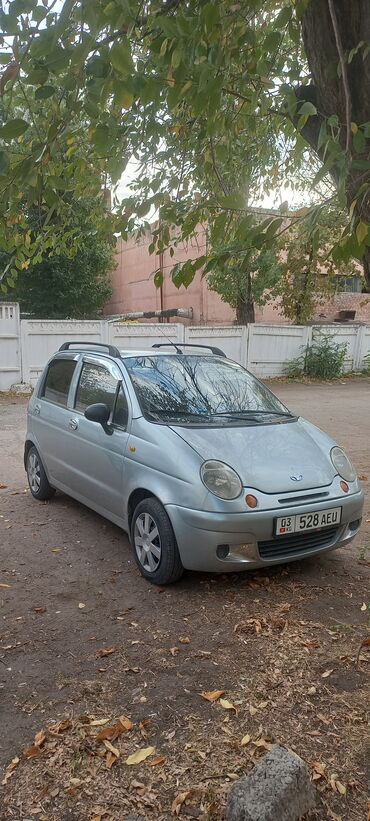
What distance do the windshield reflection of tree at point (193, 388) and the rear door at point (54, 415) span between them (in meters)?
0.97

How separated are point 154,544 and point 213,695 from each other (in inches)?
51.6

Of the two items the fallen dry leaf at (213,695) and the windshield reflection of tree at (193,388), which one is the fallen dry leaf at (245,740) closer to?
the fallen dry leaf at (213,695)

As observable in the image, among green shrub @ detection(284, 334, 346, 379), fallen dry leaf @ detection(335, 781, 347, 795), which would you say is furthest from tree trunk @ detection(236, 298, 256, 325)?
fallen dry leaf @ detection(335, 781, 347, 795)

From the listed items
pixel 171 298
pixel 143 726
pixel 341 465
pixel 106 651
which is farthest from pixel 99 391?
pixel 171 298

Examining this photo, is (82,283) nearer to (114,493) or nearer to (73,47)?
(114,493)

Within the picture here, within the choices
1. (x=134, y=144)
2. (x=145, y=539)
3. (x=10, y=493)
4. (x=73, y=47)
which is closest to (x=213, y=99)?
(x=73, y=47)

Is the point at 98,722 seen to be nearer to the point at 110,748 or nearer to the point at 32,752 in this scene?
the point at 110,748

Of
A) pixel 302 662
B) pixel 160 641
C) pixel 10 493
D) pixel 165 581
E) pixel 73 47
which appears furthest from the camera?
pixel 10 493

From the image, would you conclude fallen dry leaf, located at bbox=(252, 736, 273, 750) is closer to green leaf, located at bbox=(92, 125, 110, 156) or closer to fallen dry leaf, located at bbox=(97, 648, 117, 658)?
fallen dry leaf, located at bbox=(97, 648, 117, 658)

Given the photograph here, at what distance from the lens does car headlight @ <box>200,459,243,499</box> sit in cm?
371

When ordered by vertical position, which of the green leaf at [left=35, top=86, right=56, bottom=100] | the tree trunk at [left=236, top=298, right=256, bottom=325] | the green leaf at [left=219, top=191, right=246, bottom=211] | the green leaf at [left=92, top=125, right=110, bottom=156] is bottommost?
the tree trunk at [left=236, top=298, right=256, bottom=325]

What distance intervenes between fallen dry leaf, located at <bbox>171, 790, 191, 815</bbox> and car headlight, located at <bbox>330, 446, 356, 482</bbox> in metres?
2.50

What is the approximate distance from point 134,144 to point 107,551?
3242mm

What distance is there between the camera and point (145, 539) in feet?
13.2
